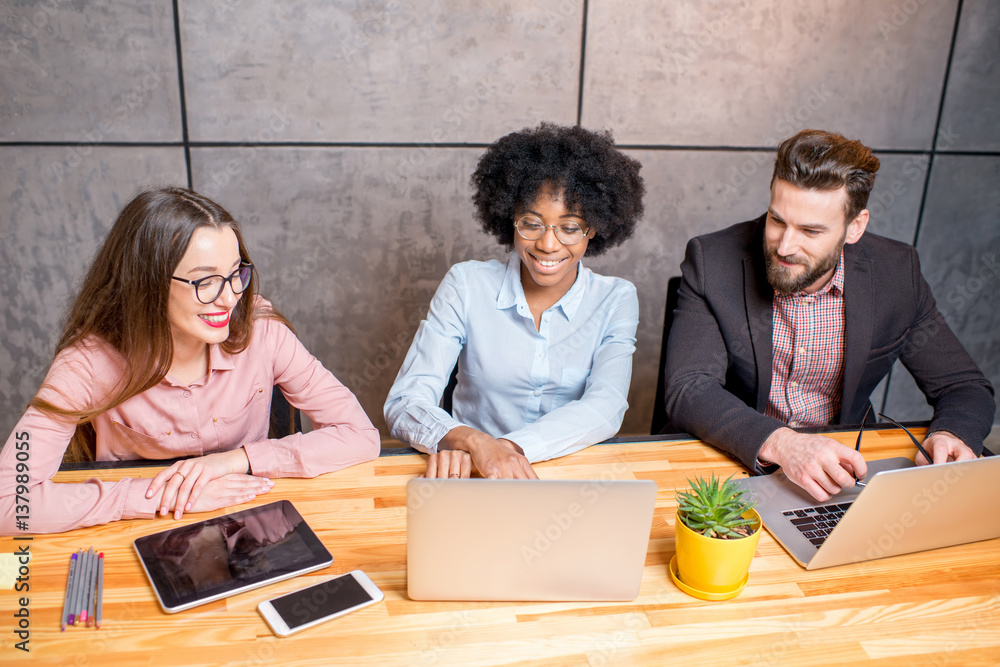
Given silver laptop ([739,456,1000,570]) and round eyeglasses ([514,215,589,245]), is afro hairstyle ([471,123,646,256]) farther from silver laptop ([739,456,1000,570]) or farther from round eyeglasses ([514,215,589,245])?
silver laptop ([739,456,1000,570])

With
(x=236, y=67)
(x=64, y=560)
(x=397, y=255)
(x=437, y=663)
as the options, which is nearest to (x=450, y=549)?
(x=437, y=663)

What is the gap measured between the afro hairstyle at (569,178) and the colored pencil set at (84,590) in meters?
1.24

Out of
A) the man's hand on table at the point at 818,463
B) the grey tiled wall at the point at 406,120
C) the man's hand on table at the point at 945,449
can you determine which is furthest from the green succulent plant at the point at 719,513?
the grey tiled wall at the point at 406,120

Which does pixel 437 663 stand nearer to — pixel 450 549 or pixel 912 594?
pixel 450 549

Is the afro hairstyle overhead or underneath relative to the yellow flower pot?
overhead

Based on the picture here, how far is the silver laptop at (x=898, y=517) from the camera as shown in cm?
114

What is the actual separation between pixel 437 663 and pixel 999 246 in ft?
11.2

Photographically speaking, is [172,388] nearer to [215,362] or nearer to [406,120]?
[215,362]

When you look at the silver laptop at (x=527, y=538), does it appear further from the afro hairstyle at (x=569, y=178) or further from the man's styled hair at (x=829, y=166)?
the man's styled hair at (x=829, y=166)

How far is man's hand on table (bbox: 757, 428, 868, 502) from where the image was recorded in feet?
4.60

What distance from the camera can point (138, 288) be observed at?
4.68 ft

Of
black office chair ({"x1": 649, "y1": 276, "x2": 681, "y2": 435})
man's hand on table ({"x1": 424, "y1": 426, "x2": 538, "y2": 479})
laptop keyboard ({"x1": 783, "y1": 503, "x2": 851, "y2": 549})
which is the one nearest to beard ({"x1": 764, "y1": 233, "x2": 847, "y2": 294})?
black office chair ({"x1": 649, "y1": 276, "x2": 681, "y2": 435})

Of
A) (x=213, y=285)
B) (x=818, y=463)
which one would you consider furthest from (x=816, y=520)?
(x=213, y=285)

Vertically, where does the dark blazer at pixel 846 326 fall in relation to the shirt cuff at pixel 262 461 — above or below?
above
